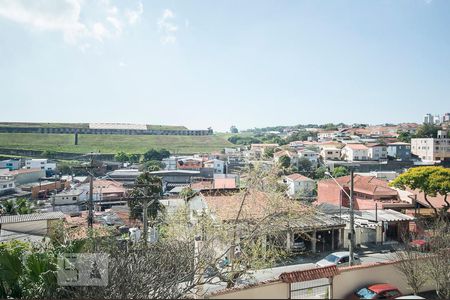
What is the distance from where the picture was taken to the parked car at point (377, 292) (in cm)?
990

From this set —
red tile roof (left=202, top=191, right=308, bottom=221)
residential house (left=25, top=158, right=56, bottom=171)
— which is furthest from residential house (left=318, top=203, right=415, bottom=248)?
residential house (left=25, top=158, right=56, bottom=171)

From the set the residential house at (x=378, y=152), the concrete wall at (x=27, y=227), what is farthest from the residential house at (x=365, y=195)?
the residential house at (x=378, y=152)

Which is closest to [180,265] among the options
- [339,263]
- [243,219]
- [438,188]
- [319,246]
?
[243,219]

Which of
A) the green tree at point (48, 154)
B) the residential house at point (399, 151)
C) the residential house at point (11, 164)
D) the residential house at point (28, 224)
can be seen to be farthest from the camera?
the green tree at point (48, 154)

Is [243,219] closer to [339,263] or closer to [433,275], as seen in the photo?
[433,275]

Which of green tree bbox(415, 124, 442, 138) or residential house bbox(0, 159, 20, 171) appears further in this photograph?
green tree bbox(415, 124, 442, 138)

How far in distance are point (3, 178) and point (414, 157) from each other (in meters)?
82.9

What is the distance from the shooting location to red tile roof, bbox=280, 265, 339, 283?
8.75 metres

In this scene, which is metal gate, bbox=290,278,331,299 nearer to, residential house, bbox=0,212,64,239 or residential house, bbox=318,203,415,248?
residential house, bbox=318,203,415,248

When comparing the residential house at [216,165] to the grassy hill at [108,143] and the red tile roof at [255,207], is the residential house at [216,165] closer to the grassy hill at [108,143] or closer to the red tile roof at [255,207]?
the grassy hill at [108,143]

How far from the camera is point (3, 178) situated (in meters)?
53.2

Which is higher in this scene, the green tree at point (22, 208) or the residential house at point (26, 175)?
the green tree at point (22, 208)

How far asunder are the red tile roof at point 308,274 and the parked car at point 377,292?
131 cm

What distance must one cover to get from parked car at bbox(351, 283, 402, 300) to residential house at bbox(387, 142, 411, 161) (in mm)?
73012
